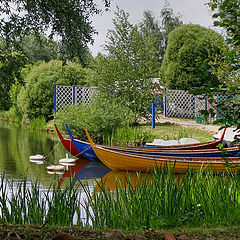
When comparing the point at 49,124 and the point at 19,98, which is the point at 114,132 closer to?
the point at 49,124

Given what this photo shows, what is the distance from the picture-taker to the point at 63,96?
20.9 m

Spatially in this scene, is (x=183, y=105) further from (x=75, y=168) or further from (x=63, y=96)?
(x=75, y=168)

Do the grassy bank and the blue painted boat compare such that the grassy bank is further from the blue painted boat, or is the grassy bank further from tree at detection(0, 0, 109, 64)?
the blue painted boat

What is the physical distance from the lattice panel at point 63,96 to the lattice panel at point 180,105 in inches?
213

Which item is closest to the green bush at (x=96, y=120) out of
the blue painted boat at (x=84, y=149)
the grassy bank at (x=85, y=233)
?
the blue painted boat at (x=84, y=149)

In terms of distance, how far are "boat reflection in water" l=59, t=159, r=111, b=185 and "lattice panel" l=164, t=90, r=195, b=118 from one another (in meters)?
11.3

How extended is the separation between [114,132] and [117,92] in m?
4.40

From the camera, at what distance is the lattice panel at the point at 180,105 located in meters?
21.8

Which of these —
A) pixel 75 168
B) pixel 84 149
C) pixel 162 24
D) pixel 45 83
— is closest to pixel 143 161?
pixel 75 168

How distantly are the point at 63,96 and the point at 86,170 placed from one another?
1117cm

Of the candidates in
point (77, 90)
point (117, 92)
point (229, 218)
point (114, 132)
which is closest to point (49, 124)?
point (77, 90)

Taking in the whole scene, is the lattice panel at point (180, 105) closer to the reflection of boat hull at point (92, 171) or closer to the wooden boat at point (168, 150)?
the wooden boat at point (168, 150)

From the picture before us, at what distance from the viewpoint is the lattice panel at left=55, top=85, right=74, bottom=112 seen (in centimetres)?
2091

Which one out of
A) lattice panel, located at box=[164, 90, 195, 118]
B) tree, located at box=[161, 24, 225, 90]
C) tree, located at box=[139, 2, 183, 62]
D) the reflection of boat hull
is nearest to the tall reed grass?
the reflection of boat hull
